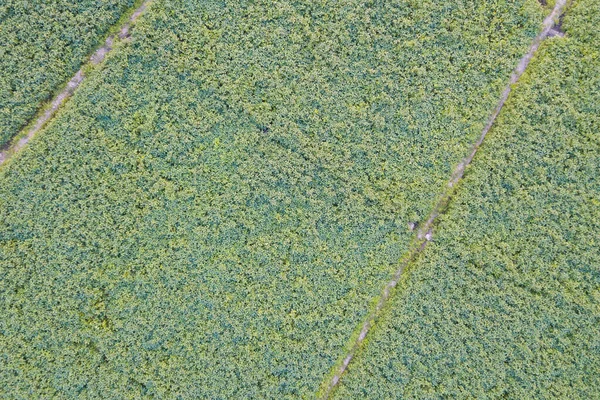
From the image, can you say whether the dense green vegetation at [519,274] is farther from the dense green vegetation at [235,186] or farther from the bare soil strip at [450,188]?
the dense green vegetation at [235,186]

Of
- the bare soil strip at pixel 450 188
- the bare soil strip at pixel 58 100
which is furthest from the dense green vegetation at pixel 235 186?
the bare soil strip at pixel 58 100

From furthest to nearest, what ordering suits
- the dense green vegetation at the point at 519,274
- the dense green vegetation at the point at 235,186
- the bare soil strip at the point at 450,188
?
1. the bare soil strip at the point at 450,188
2. the dense green vegetation at the point at 519,274
3. the dense green vegetation at the point at 235,186

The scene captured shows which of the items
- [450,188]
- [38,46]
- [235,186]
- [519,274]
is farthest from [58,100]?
[519,274]

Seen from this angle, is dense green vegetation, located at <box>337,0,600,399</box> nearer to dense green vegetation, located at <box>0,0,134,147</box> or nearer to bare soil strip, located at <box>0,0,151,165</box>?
bare soil strip, located at <box>0,0,151,165</box>

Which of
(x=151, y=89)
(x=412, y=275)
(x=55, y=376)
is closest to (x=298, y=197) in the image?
(x=412, y=275)

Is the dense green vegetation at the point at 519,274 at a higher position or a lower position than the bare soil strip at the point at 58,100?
lower

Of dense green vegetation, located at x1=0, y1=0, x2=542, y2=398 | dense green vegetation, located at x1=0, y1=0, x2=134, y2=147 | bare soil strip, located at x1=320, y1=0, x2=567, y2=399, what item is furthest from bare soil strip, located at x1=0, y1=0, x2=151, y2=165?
bare soil strip, located at x1=320, y1=0, x2=567, y2=399

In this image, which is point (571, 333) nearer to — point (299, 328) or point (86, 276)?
point (299, 328)
